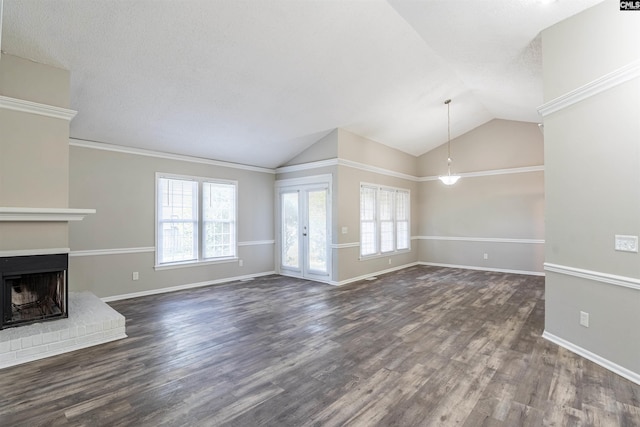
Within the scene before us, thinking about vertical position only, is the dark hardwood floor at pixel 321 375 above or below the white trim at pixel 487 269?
below

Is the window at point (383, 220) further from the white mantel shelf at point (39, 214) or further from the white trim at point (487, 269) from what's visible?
the white mantel shelf at point (39, 214)

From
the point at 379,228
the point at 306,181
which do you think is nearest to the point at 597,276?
the point at 379,228

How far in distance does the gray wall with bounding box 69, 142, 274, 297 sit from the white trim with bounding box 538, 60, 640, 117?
216 inches

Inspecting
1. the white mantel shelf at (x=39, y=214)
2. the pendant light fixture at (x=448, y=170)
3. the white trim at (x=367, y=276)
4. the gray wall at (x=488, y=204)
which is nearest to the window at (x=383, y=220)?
the white trim at (x=367, y=276)

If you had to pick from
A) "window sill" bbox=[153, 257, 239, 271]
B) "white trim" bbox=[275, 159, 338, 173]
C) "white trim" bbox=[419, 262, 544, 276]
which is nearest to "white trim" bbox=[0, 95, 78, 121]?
"window sill" bbox=[153, 257, 239, 271]

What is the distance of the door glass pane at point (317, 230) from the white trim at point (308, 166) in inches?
21.0

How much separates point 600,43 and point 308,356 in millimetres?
4010

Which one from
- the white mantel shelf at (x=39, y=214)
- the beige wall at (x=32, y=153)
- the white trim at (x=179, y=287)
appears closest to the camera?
the white mantel shelf at (x=39, y=214)

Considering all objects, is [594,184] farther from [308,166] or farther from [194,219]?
[194,219]

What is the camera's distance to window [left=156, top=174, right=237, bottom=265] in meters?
5.48

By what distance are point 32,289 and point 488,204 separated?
873cm

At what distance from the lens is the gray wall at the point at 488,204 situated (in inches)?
277

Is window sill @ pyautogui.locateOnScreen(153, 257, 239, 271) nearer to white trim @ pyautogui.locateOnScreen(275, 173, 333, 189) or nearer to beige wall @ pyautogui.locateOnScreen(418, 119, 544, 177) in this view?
white trim @ pyautogui.locateOnScreen(275, 173, 333, 189)

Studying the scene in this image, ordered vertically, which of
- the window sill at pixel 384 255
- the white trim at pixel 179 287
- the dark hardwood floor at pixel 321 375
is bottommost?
the dark hardwood floor at pixel 321 375
